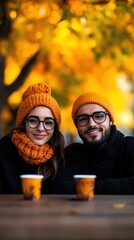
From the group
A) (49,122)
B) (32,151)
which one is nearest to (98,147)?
(49,122)

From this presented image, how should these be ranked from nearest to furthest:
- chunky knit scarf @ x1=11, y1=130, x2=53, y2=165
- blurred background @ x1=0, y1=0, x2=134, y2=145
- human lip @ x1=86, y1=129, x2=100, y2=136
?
1. chunky knit scarf @ x1=11, y1=130, x2=53, y2=165
2. human lip @ x1=86, y1=129, x2=100, y2=136
3. blurred background @ x1=0, y1=0, x2=134, y2=145

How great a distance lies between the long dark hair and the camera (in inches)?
149

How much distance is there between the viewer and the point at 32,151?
3.72 metres

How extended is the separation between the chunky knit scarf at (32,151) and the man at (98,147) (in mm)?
223

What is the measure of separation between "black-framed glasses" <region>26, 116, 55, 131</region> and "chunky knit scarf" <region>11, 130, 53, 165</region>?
0.39 feet

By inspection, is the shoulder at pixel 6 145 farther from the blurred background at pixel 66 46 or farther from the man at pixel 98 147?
the blurred background at pixel 66 46

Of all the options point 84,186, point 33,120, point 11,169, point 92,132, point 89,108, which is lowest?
point 84,186

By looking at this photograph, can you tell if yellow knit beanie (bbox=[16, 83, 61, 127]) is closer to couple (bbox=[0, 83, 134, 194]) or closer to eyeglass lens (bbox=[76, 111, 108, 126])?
Result: couple (bbox=[0, 83, 134, 194])

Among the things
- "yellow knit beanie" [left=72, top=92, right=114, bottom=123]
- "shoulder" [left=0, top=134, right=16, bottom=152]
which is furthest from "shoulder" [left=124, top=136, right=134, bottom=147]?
"shoulder" [left=0, top=134, right=16, bottom=152]

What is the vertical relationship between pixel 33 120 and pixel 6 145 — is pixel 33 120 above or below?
above

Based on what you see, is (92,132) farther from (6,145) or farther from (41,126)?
(6,145)

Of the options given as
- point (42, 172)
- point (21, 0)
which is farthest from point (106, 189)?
point (21, 0)

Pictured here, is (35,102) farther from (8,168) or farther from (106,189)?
(106,189)

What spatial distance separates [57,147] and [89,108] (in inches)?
Answer: 17.4
